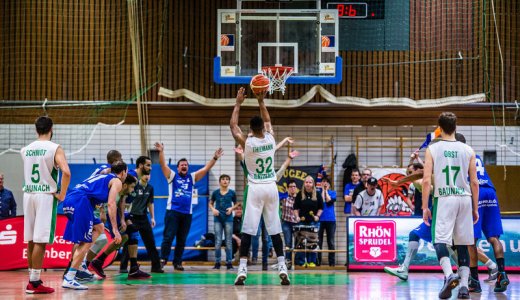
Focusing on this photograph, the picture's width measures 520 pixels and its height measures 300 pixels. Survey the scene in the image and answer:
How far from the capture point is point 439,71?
20.2 m

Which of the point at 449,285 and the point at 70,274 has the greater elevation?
the point at 449,285

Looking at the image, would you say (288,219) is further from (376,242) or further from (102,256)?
(102,256)

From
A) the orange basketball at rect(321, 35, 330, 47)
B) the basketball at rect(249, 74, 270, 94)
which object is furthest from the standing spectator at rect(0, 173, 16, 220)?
the basketball at rect(249, 74, 270, 94)

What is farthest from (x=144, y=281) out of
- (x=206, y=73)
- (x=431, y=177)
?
(x=206, y=73)

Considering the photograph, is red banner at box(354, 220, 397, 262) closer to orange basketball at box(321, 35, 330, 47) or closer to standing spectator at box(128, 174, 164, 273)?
standing spectator at box(128, 174, 164, 273)

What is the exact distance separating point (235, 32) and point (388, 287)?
897 centimetres

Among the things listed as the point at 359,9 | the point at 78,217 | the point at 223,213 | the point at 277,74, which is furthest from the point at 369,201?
the point at 78,217

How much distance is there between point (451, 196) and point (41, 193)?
5.11 metres

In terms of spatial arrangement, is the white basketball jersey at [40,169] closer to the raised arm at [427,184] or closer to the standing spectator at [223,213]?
the raised arm at [427,184]

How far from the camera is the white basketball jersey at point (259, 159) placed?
11000mm

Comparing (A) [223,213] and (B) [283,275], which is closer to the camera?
(B) [283,275]

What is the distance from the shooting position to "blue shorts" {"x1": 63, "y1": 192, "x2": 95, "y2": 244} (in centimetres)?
1102

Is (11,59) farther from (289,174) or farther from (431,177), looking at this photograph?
(431,177)

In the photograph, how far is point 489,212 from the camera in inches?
429
